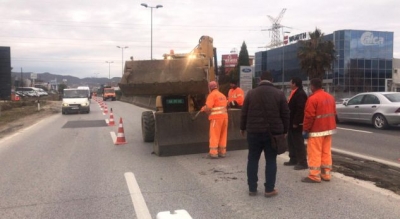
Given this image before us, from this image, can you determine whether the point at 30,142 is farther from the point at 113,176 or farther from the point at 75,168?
the point at 113,176

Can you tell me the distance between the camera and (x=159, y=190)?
6.38 metres

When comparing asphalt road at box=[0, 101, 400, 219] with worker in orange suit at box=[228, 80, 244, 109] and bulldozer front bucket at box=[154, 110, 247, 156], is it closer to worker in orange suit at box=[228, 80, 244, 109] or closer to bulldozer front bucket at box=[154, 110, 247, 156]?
bulldozer front bucket at box=[154, 110, 247, 156]

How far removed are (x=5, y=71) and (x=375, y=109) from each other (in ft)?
133

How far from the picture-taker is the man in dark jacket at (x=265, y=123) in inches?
228

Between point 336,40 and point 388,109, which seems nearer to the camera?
point 388,109

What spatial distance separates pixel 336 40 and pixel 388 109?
53615 millimetres

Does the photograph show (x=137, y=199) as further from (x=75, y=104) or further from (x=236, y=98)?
(x=75, y=104)

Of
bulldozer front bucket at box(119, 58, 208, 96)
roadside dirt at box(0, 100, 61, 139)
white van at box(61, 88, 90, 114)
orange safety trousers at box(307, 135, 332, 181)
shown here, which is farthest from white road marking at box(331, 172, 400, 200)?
white van at box(61, 88, 90, 114)

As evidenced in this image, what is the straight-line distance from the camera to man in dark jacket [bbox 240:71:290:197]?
5.79 m

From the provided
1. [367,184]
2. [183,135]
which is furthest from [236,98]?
[367,184]

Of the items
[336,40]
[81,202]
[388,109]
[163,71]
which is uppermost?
[336,40]

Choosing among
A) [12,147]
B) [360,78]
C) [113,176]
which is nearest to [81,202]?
[113,176]

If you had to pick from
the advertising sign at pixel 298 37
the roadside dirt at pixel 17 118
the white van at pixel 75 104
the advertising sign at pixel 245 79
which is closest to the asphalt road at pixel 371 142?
the advertising sign at pixel 245 79

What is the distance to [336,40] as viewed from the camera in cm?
→ 6531
